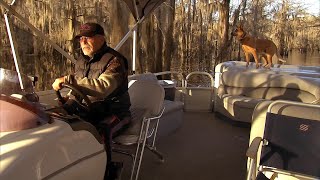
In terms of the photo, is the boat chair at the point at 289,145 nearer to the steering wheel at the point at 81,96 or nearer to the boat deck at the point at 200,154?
the boat deck at the point at 200,154

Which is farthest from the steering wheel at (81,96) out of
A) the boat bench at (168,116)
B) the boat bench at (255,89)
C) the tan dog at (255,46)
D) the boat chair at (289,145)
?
the tan dog at (255,46)

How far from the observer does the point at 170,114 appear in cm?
508

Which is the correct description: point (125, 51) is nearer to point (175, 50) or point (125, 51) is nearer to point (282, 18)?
point (175, 50)

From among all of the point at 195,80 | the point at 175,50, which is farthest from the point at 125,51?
the point at 175,50

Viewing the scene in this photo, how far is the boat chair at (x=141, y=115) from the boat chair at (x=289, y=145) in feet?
3.09

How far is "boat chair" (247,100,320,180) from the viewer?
2.73 metres

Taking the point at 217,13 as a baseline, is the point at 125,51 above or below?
below

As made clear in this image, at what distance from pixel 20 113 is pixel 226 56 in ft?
45.1

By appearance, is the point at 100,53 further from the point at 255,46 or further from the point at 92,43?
the point at 255,46

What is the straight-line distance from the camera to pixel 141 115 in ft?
11.1

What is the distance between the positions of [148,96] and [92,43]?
2.74ft

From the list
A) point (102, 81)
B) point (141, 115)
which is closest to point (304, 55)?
point (141, 115)

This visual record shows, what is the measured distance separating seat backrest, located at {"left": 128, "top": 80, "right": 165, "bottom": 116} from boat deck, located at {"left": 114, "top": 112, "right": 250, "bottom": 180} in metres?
0.70

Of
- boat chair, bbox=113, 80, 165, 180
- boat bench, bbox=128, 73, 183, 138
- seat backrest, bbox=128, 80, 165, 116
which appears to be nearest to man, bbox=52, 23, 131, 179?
boat chair, bbox=113, 80, 165, 180
